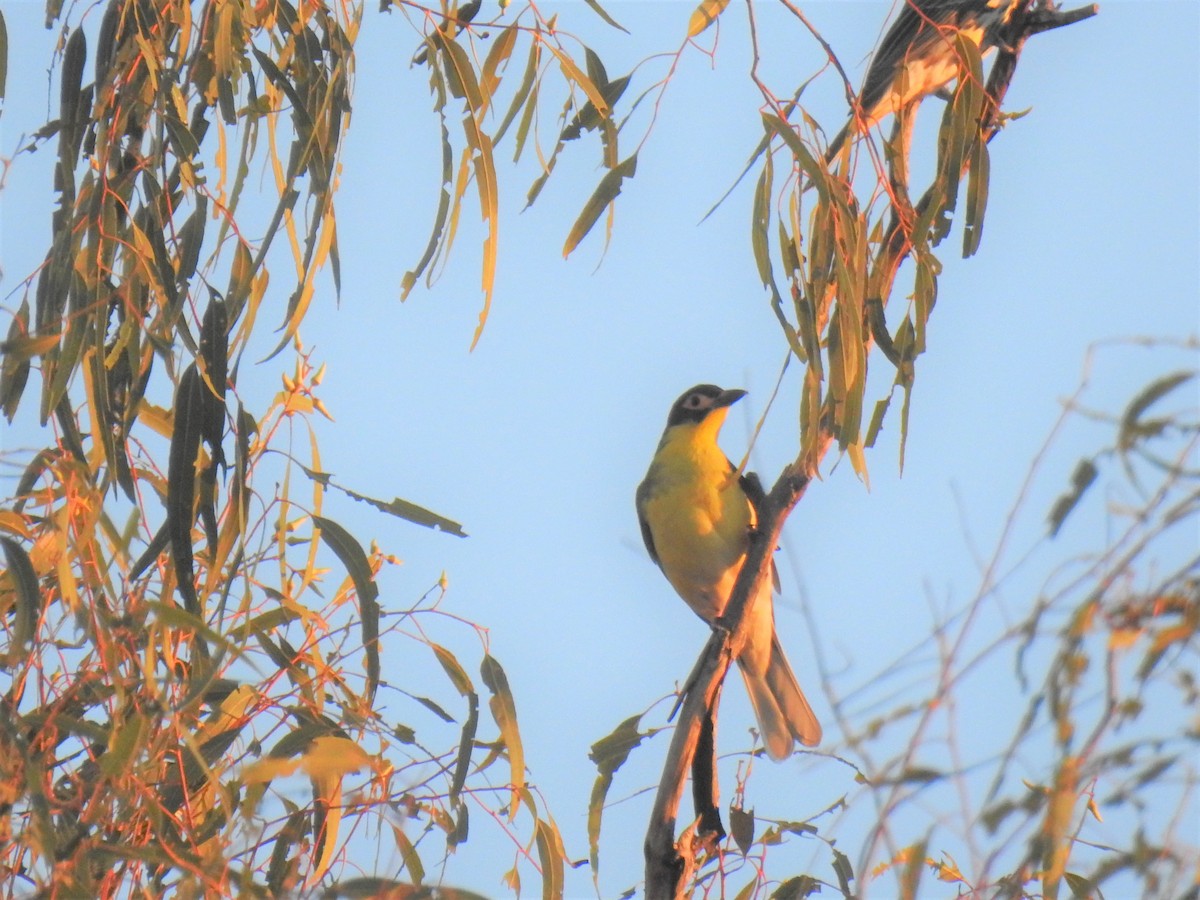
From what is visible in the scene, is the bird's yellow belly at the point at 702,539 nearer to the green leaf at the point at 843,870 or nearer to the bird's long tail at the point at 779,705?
the bird's long tail at the point at 779,705

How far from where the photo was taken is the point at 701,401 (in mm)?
5453

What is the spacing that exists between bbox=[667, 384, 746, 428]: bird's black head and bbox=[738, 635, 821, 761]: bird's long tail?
81cm

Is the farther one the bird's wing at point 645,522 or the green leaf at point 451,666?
the bird's wing at point 645,522

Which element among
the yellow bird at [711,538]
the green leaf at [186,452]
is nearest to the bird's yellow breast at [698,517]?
the yellow bird at [711,538]

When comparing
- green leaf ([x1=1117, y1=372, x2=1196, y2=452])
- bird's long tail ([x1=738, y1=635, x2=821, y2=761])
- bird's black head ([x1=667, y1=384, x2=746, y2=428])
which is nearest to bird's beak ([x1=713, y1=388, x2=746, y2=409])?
bird's black head ([x1=667, y1=384, x2=746, y2=428])

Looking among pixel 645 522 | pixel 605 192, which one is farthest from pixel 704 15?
pixel 645 522

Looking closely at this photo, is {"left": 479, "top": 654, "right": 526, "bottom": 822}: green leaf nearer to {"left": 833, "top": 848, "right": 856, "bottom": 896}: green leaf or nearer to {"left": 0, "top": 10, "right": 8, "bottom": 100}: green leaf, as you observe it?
{"left": 833, "top": 848, "right": 856, "bottom": 896}: green leaf

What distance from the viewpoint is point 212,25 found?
3156 millimetres

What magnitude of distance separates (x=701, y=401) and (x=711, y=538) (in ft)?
1.90

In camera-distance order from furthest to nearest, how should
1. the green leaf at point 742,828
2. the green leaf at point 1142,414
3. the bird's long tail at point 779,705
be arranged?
the bird's long tail at point 779,705 → the green leaf at point 742,828 → the green leaf at point 1142,414

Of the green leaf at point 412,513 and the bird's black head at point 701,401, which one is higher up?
the bird's black head at point 701,401

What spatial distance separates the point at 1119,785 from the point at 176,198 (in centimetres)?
237

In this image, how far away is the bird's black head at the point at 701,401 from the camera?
5402 mm

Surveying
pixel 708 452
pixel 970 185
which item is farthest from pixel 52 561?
pixel 708 452
